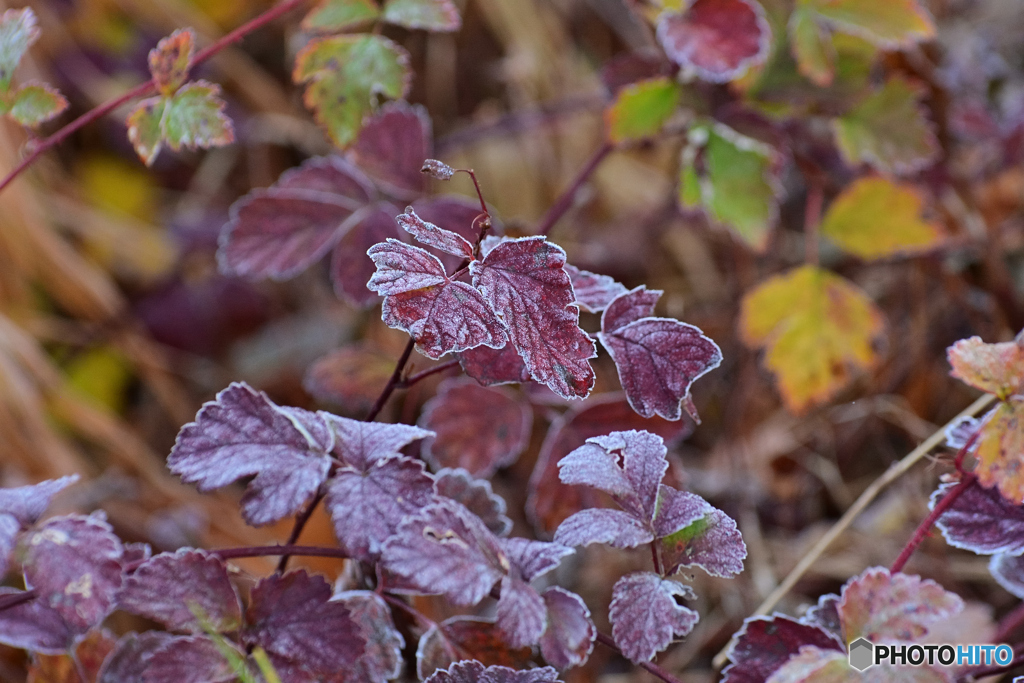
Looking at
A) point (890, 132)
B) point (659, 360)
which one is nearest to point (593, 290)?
point (659, 360)

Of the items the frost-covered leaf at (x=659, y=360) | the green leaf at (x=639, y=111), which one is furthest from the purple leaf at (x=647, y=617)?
the green leaf at (x=639, y=111)

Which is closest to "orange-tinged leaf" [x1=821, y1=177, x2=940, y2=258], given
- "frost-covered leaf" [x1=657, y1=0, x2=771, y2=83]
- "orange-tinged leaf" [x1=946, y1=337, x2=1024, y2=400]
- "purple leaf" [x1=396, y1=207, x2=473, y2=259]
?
"frost-covered leaf" [x1=657, y1=0, x2=771, y2=83]

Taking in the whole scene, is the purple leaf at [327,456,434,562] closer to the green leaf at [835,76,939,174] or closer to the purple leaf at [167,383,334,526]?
the purple leaf at [167,383,334,526]

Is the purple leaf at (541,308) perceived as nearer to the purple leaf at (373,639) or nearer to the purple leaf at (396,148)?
Result: the purple leaf at (373,639)

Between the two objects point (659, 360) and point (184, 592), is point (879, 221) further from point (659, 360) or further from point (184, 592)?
point (184, 592)

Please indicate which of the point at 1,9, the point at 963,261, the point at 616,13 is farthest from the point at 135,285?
the point at 963,261

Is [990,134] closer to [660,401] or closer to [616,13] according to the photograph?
[616,13]
